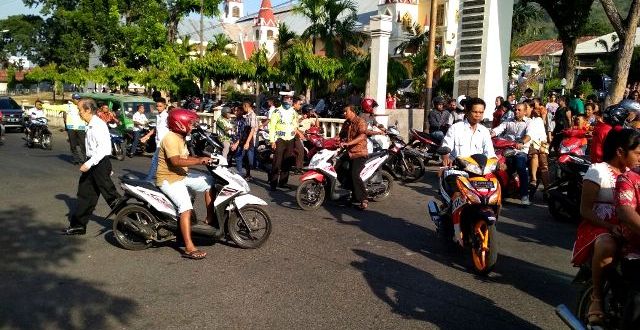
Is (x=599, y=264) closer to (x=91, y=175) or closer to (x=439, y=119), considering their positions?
(x=91, y=175)

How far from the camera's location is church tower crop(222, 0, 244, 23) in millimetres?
96312

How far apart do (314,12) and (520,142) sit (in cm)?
2257

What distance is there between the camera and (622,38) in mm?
15438

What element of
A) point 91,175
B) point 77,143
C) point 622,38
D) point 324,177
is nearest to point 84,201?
point 91,175

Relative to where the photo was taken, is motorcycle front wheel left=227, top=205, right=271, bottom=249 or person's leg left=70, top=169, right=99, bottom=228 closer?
motorcycle front wheel left=227, top=205, right=271, bottom=249

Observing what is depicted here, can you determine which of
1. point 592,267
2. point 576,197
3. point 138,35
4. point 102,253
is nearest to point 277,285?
point 102,253

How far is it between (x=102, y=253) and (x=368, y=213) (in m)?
3.83

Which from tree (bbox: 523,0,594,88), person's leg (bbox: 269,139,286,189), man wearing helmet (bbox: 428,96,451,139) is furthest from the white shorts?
tree (bbox: 523,0,594,88)

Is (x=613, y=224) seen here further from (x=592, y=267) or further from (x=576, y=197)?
(x=576, y=197)

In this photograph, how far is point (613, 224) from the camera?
3.77 metres

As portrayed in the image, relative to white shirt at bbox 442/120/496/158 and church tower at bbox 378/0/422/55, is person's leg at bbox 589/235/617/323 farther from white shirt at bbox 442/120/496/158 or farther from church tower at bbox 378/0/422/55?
church tower at bbox 378/0/422/55

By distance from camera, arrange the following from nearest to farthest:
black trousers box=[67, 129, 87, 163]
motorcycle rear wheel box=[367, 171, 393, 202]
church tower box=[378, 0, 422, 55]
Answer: motorcycle rear wheel box=[367, 171, 393, 202]
black trousers box=[67, 129, 87, 163]
church tower box=[378, 0, 422, 55]

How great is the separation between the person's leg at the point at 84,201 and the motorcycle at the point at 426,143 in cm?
658

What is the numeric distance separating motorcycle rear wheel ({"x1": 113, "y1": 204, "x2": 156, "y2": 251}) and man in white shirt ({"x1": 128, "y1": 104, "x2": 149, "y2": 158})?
9558 mm
